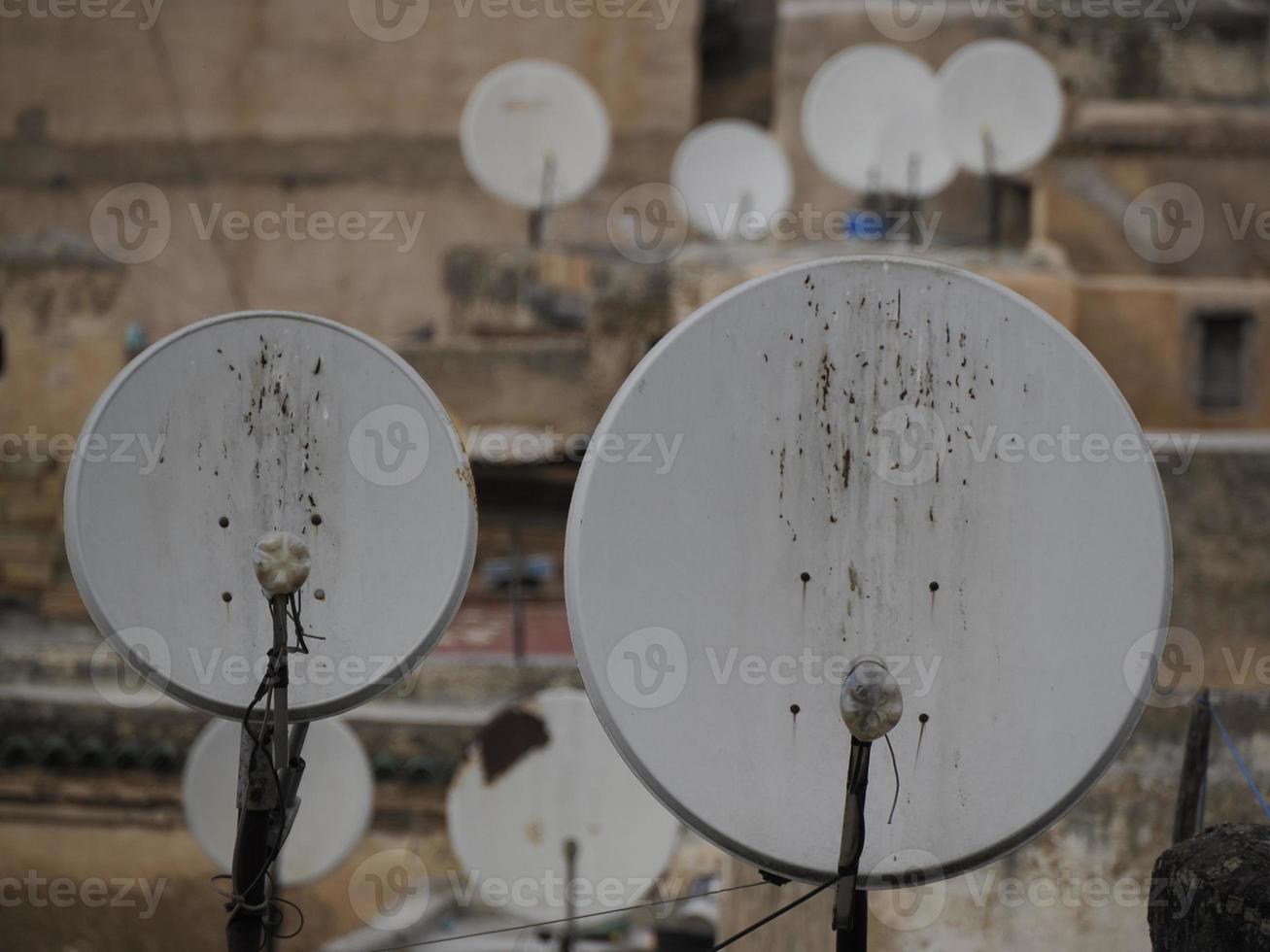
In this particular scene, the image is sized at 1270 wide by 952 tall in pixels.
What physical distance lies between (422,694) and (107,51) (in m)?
13.5

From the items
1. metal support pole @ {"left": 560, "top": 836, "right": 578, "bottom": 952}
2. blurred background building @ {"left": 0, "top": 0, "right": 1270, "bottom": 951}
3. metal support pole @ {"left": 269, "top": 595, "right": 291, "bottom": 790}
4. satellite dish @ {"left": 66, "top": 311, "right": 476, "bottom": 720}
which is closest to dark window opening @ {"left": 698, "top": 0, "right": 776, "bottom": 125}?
blurred background building @ {"left": 0, "top": 0, "right": 1270, "bottom": 951}

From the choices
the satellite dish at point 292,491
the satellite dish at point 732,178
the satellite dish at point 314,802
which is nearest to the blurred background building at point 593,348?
the satellite dish at point 732,178

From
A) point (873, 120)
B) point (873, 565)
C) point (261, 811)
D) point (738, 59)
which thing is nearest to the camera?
point (873, 565)

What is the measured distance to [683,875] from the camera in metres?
8.44

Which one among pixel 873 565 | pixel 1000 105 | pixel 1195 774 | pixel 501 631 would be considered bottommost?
pixel 501 631

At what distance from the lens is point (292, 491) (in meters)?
3.18

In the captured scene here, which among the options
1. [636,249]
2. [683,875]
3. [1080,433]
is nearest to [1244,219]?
[636,249]

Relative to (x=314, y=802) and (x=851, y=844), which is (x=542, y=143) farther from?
(x=851, y=844)

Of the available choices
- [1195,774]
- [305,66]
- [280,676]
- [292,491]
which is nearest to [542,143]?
[305,66]

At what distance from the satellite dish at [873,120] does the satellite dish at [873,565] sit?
30.1ft

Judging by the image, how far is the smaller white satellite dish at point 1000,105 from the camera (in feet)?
34.3

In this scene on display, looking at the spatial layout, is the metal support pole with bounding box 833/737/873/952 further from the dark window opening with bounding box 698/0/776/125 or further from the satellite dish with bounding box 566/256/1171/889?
the dark window opening with bounding box 698/0/776/125

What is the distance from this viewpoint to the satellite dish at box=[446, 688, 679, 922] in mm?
6996

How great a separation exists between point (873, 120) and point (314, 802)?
6.62 metres
